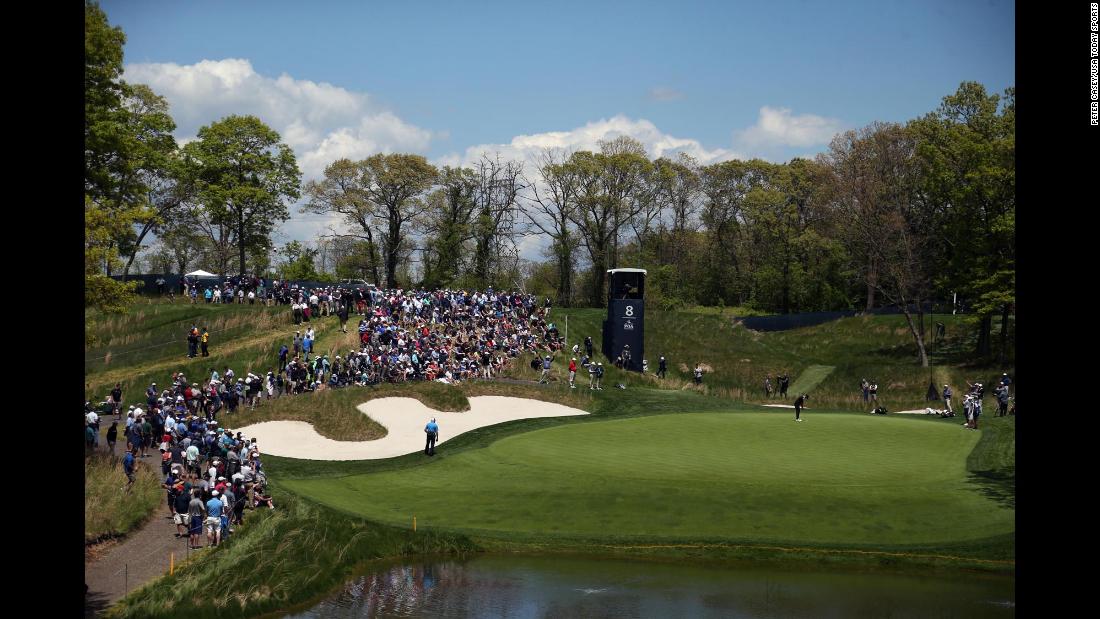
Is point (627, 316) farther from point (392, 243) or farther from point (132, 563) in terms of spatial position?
point (132, 563)

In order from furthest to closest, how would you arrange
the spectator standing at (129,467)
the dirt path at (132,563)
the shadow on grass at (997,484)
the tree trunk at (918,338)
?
the tree trunk at (918,338) → the shadow on grass at (997,484) → the spectator standing at (129,467) → the dirt path at (132,563)

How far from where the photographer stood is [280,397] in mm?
44062

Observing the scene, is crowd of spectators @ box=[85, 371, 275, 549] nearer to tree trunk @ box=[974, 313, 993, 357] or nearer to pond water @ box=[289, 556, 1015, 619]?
pond water @ box=[289, 556, 1015, 619]

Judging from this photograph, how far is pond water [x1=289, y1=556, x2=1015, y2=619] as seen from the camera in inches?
886

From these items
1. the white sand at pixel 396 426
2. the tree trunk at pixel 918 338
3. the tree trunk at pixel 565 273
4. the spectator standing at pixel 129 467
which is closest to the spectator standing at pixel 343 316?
the white sand at pixel 396 426

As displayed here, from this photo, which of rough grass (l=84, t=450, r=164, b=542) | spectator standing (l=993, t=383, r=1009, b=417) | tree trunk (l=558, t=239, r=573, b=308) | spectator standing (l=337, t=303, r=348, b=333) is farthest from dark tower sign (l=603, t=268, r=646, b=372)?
rough grass (l=84, t=450, r=164, b=542)

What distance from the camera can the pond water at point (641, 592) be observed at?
22500 millimetres

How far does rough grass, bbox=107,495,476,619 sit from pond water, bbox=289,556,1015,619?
0.79m

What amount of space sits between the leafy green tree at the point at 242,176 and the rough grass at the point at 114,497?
52884mm

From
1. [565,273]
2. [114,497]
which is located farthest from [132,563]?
[565,273]

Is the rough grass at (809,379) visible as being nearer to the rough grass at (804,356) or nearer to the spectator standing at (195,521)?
the rough grass at (804,356)
